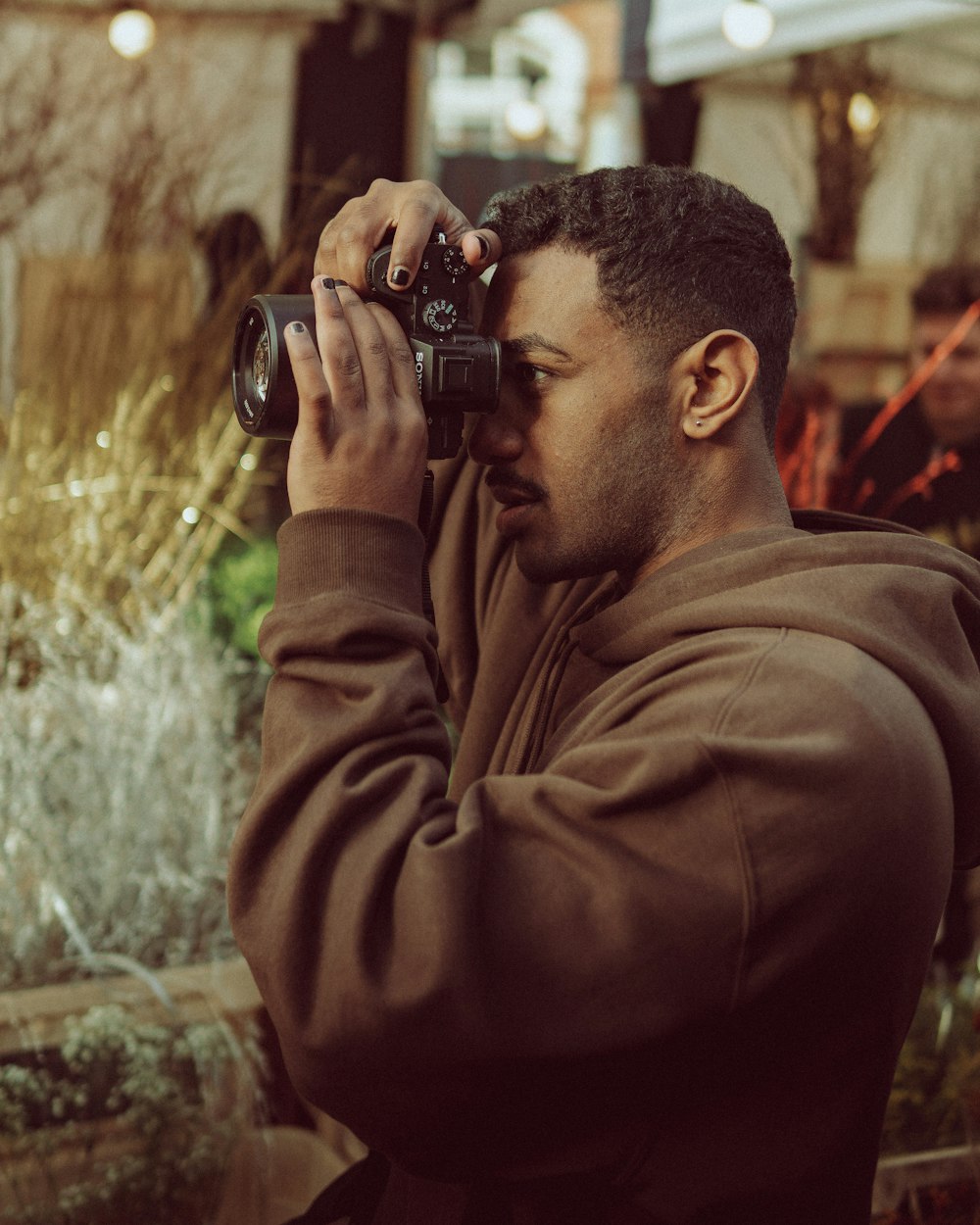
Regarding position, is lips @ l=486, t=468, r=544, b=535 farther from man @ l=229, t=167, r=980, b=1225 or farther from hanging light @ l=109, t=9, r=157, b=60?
hanging light @ l=109, t=9, r=157, b=60

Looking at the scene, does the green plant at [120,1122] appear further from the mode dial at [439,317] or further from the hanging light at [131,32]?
the hanging light at [131,32]

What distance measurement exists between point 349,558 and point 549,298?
31cm

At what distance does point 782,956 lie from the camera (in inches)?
32.2

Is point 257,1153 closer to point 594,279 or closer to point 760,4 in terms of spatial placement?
point 594,279

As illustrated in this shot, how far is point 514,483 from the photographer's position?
44.7 inches

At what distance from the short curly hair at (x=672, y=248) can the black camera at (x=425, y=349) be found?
0.09 metres

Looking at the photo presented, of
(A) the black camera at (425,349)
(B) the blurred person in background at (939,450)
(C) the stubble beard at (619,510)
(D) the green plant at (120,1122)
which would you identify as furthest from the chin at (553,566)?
(B) the blurred person in background at (939,450)

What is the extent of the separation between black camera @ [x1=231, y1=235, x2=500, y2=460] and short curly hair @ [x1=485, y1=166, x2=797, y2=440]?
89 mm

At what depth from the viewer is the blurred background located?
5.21 feet

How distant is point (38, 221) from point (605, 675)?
8.22 feet

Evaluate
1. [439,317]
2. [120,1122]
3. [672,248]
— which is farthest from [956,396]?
[120,1122]

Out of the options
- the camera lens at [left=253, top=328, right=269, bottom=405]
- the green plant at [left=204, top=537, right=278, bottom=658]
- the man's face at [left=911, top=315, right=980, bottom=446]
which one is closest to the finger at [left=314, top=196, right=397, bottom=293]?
the camera lens at [left=253, top=328, right=269, bottom=405]

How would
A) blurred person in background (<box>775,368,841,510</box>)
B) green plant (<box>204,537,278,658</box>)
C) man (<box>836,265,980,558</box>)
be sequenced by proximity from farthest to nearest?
green plant (<box>204,537,278,658</box>) → man (<box>836,265,980,558</box>) → blurred person in background (<box>775,368,841,510</box>)

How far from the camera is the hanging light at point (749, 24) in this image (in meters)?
3.62
